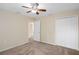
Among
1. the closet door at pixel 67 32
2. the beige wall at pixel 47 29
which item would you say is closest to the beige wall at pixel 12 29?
the beige wall at pixel 47 29

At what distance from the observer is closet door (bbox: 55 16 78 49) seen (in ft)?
5.25

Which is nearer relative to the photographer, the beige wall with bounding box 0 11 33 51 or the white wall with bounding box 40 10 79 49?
the beige wall with bounding box 0 11 33 51

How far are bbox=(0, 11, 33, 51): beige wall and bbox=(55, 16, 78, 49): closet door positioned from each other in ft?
1.98

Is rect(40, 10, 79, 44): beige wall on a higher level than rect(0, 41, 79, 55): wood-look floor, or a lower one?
higher

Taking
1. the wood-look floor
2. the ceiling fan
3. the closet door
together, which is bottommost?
the wood-look floor

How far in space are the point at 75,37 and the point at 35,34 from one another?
30.2 inches

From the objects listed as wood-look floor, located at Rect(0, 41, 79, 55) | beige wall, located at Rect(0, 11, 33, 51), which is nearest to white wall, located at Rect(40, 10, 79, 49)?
wood-look floor, located at Rect(0, 41, 79, 55)

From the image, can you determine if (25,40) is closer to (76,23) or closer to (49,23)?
(49,23)

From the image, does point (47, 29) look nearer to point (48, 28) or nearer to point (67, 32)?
point (48, 28)

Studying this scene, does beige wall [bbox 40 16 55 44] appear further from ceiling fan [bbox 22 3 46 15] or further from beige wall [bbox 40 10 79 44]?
ceiling fan [bbox 22 3 46 15]

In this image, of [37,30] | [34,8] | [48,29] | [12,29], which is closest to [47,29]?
[48,29]

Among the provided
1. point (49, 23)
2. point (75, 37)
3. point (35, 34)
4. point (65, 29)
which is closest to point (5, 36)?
point (35, 34)

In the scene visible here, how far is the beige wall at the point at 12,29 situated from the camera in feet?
5.18

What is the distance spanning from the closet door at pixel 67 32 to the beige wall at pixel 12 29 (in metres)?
0.60
